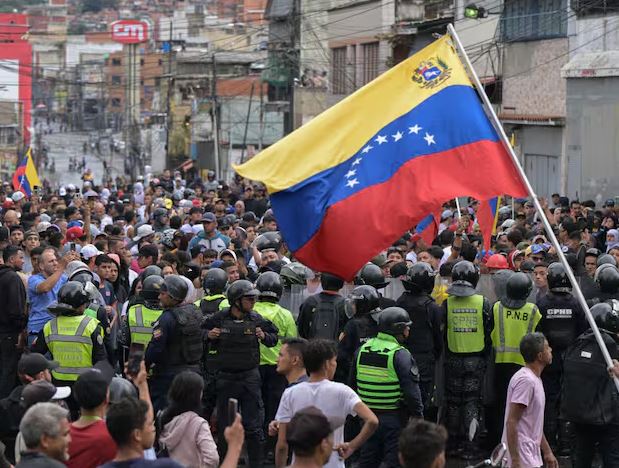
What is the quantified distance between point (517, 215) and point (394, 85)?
13337mm

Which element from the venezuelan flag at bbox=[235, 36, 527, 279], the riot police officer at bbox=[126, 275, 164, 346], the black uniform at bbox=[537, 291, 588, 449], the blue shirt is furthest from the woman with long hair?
the blue shirt

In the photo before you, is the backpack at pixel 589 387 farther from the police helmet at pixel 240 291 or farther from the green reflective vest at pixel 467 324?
the police helmet at pixel 240 291

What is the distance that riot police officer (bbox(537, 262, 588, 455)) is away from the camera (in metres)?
12.1

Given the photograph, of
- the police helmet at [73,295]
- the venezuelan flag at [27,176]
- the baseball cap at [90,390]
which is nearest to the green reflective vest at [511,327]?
the police helmet at [73,295]

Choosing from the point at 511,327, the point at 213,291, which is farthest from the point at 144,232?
the point at 511,327

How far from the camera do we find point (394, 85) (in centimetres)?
997

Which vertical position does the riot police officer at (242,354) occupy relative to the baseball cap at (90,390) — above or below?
below

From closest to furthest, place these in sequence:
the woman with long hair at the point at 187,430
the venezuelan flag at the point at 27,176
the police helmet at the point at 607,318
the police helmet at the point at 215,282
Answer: the woman with long hair at the point at 187,430 < the police helmet at the point at 607,318 < the police helmet at the point at 215,282 < the venezuelan flag at the point at 27,176

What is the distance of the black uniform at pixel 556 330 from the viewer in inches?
477

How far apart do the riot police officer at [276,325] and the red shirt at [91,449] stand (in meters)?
4.50

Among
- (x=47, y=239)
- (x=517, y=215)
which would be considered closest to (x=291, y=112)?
(x=517, y=215)

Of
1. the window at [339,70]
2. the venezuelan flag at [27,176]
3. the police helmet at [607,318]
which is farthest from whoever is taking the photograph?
the window at [339,70]

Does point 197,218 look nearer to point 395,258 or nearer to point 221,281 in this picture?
point 395,258

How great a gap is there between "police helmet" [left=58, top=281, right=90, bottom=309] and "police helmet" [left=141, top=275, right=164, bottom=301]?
0.73m
